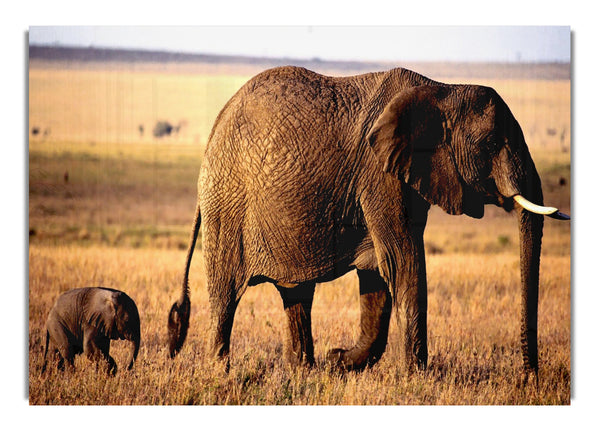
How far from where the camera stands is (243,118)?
8758mm

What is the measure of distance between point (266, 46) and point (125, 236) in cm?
218

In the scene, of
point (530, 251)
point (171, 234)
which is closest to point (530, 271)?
point (530, 251)

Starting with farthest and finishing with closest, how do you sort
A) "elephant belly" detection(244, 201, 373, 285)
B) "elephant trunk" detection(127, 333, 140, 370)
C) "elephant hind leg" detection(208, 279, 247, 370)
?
"elephant hind leg" detection(208, 279, 247, 370), "elephant trunk" detection(127, 333, 140, 370), "elephant belly" detection(244, 201, 373, 285)

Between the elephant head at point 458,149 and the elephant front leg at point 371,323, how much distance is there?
3.78ft

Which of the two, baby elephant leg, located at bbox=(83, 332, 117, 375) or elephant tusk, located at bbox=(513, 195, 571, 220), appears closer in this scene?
elephant tusk, located at bbox=(513, 195, 571, 220)

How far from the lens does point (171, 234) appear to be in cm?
1009

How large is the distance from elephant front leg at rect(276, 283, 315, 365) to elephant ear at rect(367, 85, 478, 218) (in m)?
1.56

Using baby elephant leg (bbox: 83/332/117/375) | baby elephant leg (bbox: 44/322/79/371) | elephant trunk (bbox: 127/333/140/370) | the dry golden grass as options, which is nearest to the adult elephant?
the dry golden grass

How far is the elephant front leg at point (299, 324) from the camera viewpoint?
9.13 meters

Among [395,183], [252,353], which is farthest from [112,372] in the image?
[395,183]

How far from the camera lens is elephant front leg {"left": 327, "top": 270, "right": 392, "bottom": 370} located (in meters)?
8.95

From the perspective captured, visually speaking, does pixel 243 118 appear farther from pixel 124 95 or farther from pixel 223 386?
pixel 223 386

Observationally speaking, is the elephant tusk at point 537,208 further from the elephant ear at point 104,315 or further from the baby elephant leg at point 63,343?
the baby elephant leg at point 63,343

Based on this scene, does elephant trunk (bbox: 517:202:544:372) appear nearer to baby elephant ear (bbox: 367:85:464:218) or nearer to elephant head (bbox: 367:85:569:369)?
elephant head (bbox: 367:85:569:369)
